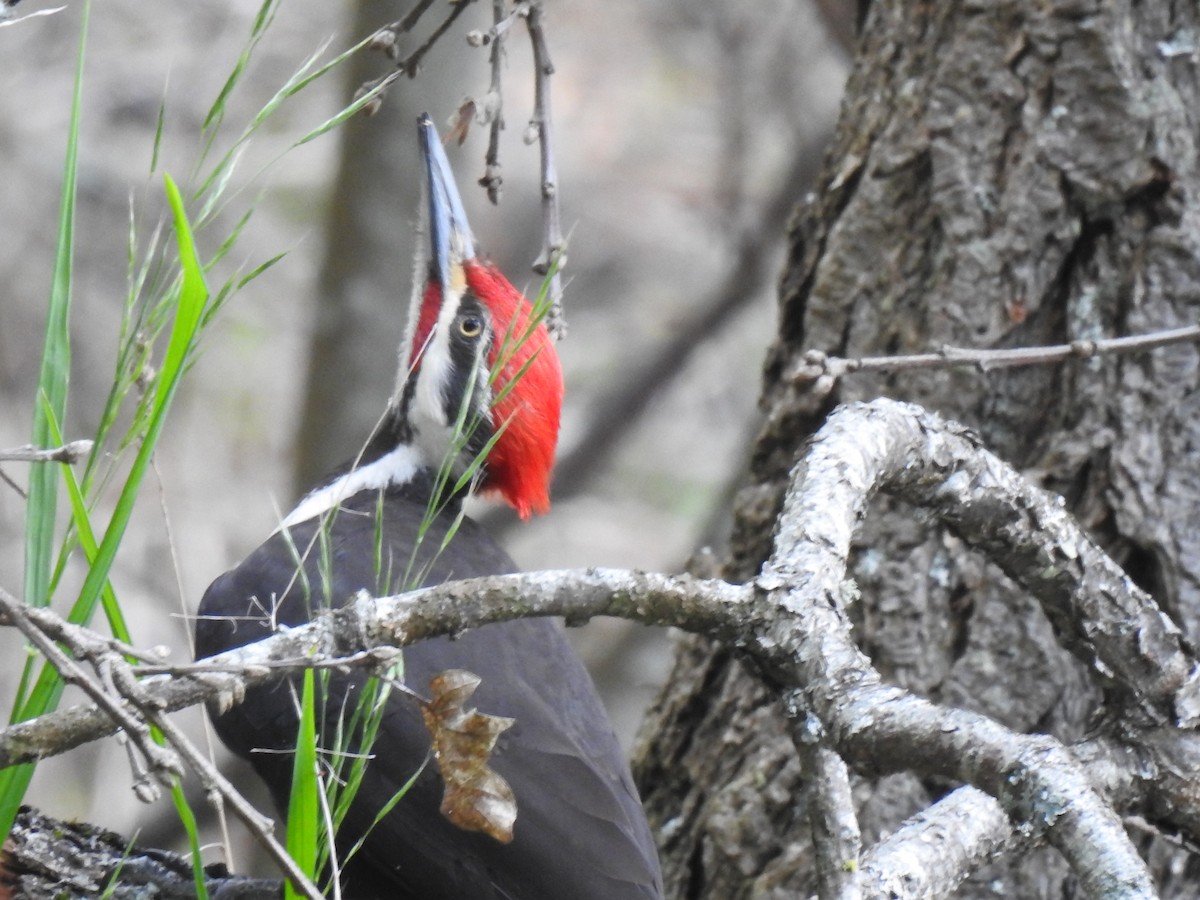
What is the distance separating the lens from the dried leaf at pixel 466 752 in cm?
147

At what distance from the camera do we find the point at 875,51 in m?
→ 3.31

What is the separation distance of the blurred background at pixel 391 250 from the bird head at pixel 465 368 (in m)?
1.30

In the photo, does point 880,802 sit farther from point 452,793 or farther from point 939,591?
point 452,793

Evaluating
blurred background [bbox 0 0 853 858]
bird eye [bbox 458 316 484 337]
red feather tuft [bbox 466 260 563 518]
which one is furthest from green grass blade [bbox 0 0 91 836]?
blurred background [bbox 0 0 853 858]

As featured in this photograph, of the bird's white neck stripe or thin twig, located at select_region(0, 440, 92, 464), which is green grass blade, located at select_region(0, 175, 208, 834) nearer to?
thin twig, located at select_region(0, 440, 92, 464)

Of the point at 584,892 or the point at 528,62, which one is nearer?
the point at 584,892

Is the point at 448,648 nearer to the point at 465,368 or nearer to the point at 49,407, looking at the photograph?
the point at 465,368

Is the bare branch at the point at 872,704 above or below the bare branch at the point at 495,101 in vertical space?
below

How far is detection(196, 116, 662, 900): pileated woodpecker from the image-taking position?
2.46 metres

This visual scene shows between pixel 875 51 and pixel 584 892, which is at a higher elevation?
pixel 875 51

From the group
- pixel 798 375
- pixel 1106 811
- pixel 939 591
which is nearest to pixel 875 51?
pixel 939 591

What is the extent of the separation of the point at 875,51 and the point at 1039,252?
0.68m

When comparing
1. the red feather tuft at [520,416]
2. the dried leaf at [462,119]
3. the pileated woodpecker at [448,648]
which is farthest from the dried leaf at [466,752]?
the red feather tuft at [520,416]

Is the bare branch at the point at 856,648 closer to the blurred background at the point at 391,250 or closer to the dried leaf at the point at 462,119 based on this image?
the dried leaf at the point at 462,119
